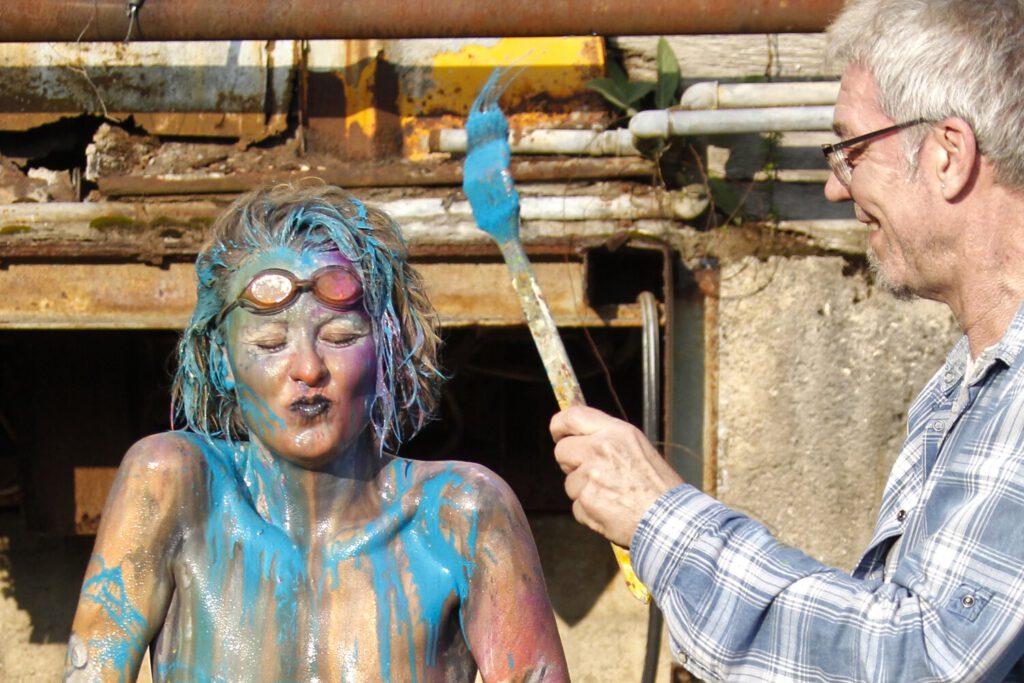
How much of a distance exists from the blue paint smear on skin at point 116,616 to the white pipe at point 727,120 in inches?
72.2

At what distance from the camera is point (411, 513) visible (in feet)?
7.22

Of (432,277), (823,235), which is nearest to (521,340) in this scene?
(432,277)

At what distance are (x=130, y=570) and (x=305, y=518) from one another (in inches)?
10.9

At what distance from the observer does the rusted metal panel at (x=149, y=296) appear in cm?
344

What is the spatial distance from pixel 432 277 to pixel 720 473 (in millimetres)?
934

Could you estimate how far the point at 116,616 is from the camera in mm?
2072

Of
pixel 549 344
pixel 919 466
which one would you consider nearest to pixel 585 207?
pixel 549 344

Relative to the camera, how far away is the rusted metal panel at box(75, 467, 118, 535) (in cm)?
415

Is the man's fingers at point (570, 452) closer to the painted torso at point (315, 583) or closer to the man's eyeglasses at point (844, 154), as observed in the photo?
the painted torso at point (315, 583)

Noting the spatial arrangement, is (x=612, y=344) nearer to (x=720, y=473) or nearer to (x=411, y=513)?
(x=720, y=473)

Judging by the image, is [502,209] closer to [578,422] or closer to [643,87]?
[578,422]

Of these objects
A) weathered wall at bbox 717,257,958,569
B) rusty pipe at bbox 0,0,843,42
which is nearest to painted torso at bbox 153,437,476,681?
rusty pipe at bbox 0,0,843,42

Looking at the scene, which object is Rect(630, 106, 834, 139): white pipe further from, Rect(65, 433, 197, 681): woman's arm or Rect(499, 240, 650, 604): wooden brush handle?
Rect(65, 433, 197, 681): woman's arm

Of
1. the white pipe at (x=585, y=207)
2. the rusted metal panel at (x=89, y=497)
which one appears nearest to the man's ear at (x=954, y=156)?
the white pipe at (x=585, y=207)
